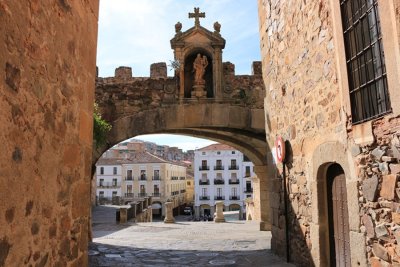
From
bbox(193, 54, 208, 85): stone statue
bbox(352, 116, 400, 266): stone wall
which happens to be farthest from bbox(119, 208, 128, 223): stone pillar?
bbox(352, 116, 400, 266): stone wall

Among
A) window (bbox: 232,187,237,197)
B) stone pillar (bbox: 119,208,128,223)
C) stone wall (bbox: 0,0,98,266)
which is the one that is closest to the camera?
stone wall (bbox: 0,0,98,266)

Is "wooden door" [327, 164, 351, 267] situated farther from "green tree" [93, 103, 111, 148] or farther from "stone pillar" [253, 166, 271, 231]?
"stone pillar" [253, 166, 271, 231]

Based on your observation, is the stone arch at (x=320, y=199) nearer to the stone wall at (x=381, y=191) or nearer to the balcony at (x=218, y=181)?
the stone wall at (x=381, y=191)

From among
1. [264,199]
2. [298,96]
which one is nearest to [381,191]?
[298,96]

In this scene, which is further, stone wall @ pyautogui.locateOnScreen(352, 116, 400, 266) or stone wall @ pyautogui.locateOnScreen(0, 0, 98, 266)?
stone wall @ pyautogui.locateOnScreen(352, 116, 400, 266)

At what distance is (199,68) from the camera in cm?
949

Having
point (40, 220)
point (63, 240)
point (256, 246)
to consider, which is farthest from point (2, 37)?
point (256, 246)

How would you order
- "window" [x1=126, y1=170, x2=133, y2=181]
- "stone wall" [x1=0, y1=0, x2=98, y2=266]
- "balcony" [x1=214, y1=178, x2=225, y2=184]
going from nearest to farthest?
"stone wall" [x1=0, y1=0, x2=98, y2=266]
"balcony" [x1=214, y1=178, x2=225, y2=184]
"window" [x1=126, y1=170, x2=133, y2=181]

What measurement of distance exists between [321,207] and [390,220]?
156 cm

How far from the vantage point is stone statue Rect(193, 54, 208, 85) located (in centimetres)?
945

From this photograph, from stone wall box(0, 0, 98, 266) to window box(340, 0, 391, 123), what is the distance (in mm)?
2670

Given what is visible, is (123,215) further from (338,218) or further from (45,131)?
(45,131)

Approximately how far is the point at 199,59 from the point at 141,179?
38880 mm

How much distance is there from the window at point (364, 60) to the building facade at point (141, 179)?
4218 centimetres
